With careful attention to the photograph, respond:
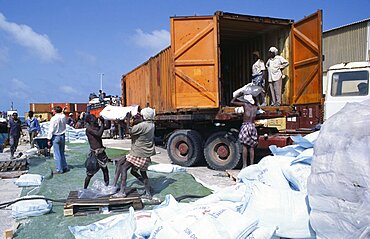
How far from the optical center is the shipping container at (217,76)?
686cm

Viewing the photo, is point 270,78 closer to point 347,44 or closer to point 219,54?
point 219,54

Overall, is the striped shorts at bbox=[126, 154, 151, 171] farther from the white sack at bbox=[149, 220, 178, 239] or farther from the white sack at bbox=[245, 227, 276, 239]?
the white sack at bbox=[245, 227, 276, 239]

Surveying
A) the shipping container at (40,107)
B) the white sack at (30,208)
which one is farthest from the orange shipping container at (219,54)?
the shipping container at (40,107)

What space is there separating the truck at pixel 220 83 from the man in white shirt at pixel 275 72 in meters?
0.20

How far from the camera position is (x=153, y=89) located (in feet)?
33.5

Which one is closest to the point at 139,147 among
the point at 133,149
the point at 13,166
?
the point at 133,149

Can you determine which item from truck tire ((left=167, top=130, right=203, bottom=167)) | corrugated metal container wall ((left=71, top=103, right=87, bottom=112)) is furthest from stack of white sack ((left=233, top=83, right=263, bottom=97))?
corrugated metal container wall ((left=71, top=103, right=87, bottom=112))

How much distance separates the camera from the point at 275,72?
309 inches

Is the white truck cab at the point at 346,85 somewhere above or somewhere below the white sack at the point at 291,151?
above

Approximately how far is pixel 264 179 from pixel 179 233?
143cm

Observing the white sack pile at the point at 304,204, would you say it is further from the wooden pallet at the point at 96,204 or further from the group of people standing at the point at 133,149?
the group of people standing at the point at 133,149

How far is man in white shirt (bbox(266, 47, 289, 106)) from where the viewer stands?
7789 mm

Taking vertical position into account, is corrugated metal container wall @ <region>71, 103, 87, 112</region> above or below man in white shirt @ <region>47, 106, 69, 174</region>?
above

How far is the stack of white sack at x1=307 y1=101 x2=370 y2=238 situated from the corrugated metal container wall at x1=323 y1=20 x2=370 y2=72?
1575 cm
